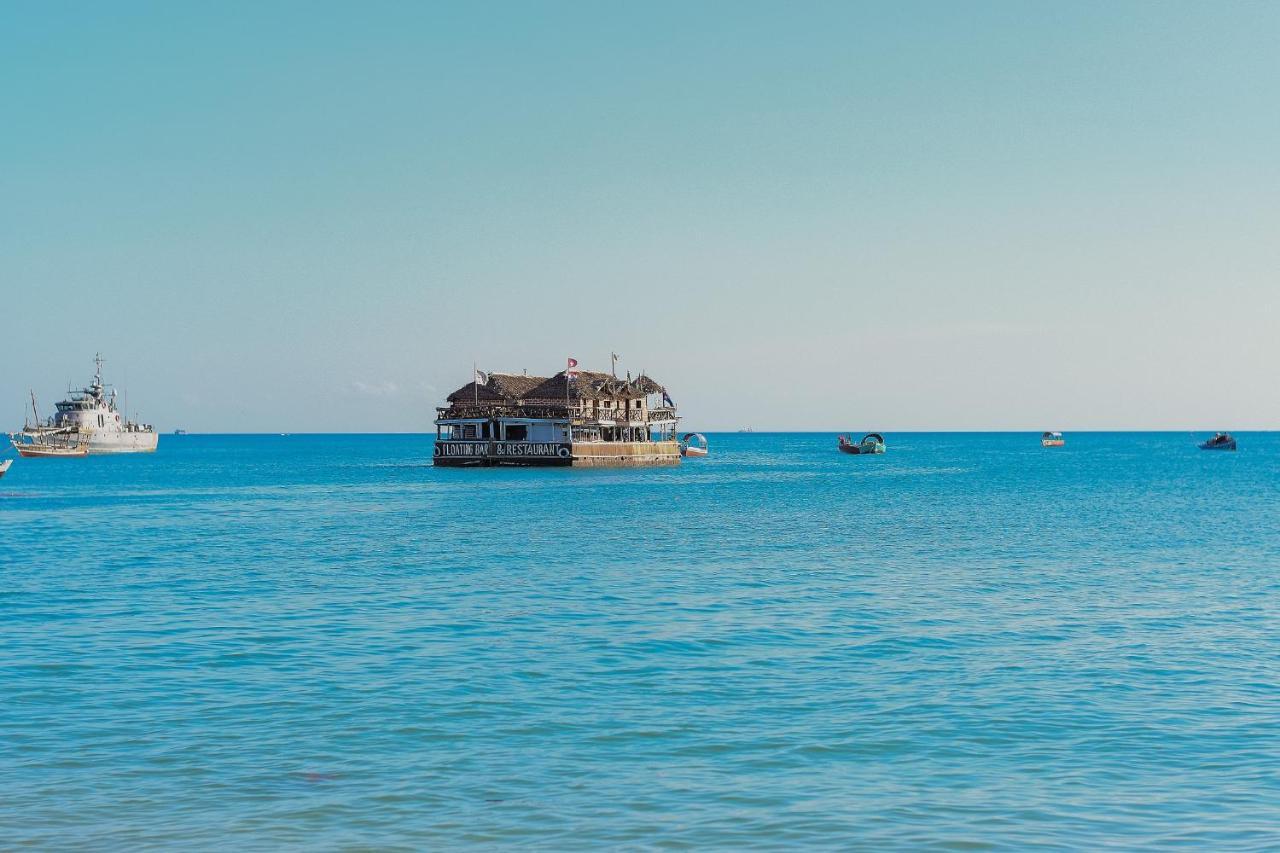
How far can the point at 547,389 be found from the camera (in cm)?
11094

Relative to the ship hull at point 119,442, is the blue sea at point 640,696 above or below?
below

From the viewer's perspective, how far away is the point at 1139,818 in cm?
1193

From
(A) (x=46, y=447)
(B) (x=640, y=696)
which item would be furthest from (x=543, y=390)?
(B) (x=640, y=696)

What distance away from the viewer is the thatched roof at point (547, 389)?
361 feet

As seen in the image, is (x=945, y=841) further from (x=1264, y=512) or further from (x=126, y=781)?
(x=1264, y=512)

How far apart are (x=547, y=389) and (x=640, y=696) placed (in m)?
94.3

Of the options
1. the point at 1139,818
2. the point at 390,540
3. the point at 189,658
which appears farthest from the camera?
the point at 390,540

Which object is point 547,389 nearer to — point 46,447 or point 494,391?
point 494,391

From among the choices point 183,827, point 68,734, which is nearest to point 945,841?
point 183,827

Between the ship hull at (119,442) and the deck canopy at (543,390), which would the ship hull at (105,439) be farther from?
the deck canopy at (543,390)

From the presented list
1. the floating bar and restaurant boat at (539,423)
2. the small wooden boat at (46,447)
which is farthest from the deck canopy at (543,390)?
the small wooden boat at (46,447)

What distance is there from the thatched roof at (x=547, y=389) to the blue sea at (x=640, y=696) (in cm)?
6888

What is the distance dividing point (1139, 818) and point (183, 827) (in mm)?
9892

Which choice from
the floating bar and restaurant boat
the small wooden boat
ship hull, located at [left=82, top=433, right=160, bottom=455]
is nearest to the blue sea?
the floating bar and restaurant boat
